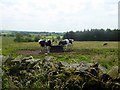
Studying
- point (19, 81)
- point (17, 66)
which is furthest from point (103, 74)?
point (17, 66)

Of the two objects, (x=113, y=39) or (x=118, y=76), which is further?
(x=113, y=39)

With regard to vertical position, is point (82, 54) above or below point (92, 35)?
below

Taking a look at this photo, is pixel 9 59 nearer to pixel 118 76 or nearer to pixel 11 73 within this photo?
pixel 11 73

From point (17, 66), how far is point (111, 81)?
299cm

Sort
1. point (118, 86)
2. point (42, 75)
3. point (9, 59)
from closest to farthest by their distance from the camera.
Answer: point (118, 86) → point (42, 75) → point (9, 59)

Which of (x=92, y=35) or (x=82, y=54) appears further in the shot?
(x=92, y=35)

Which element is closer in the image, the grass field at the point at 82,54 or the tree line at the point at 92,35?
the grass field at the point at 82,54

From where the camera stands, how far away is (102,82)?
Answer: 7.64m

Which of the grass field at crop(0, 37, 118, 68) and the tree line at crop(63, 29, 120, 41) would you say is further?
the tree line at crop(63, 29, 120, 41)

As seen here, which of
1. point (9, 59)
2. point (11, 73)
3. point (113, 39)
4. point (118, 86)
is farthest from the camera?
point (113, 39)

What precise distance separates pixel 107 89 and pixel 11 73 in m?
2.97

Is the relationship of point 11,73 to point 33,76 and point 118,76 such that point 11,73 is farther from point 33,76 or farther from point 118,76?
point 118,76

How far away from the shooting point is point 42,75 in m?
8.43

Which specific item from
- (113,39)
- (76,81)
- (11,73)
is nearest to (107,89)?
(76,81)
